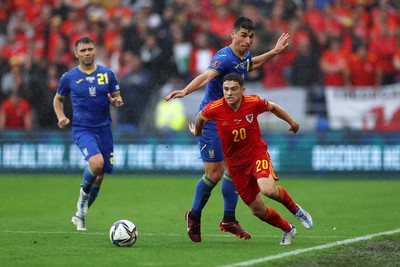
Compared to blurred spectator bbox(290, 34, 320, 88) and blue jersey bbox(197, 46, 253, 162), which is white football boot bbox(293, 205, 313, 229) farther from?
blurred spectator bbox(290, 34, 320, 88)

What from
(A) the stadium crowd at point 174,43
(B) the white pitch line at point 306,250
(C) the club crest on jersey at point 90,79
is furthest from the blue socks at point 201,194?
(A) the stadium crowd at point 174,43

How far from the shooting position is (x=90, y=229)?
37.0ft

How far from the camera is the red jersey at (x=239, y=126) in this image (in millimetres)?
9211

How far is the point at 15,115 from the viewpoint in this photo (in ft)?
70.1

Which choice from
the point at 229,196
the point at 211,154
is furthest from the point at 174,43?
the point at 211,154

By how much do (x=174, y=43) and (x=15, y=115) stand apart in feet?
13.6

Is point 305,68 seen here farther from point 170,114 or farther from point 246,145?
point 246,145

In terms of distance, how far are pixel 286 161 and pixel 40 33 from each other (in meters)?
7.54

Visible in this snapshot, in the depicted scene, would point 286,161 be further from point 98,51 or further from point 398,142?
point 98,51

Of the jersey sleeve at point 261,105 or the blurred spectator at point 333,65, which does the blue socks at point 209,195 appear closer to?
the jersey sleeve at point 261,105

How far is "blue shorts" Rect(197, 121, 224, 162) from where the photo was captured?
9.88 m

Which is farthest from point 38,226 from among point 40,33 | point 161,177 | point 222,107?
point 40,33

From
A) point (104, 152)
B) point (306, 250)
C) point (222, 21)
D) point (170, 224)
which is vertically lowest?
point (170, 224)

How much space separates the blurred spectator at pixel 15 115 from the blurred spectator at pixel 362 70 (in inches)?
297
